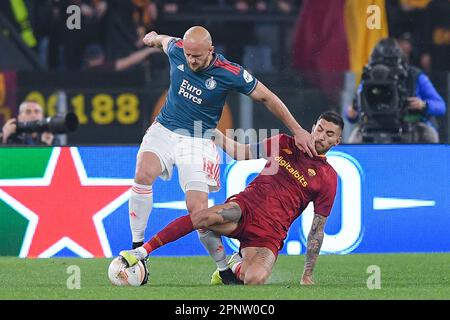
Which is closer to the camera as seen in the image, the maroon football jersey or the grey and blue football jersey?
the grey and blue football jersey

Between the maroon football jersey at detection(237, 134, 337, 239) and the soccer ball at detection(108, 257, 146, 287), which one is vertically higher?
the maroon football jersey at detection(237, 134, 337, 239)

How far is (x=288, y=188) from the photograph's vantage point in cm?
954

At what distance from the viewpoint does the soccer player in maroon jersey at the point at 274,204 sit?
916 cm

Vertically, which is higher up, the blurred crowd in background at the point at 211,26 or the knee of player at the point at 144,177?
the blurred crowd in background at the point at 211,26

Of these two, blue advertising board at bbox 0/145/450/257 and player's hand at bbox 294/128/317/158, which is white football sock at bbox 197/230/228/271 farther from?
blue advertising board at bbox 0/145/450/257

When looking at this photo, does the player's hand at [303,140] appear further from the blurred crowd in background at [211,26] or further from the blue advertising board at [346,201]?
the blurred crowd in background at [211,26]

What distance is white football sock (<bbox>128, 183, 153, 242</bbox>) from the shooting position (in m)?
9.39

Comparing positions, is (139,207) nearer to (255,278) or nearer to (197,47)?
(255,278)

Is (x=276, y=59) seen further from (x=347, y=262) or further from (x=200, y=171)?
(x=200, y=171)

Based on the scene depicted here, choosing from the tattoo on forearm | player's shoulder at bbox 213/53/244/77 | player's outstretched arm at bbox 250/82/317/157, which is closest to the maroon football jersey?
the tattoo on forearm

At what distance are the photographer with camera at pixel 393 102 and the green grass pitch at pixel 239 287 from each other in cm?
167

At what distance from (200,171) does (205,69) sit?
0.71 meters

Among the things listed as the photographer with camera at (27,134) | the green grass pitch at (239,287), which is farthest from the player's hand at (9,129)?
the green grass pitch at (239,287)

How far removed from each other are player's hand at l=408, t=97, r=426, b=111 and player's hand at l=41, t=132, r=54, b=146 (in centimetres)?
338
